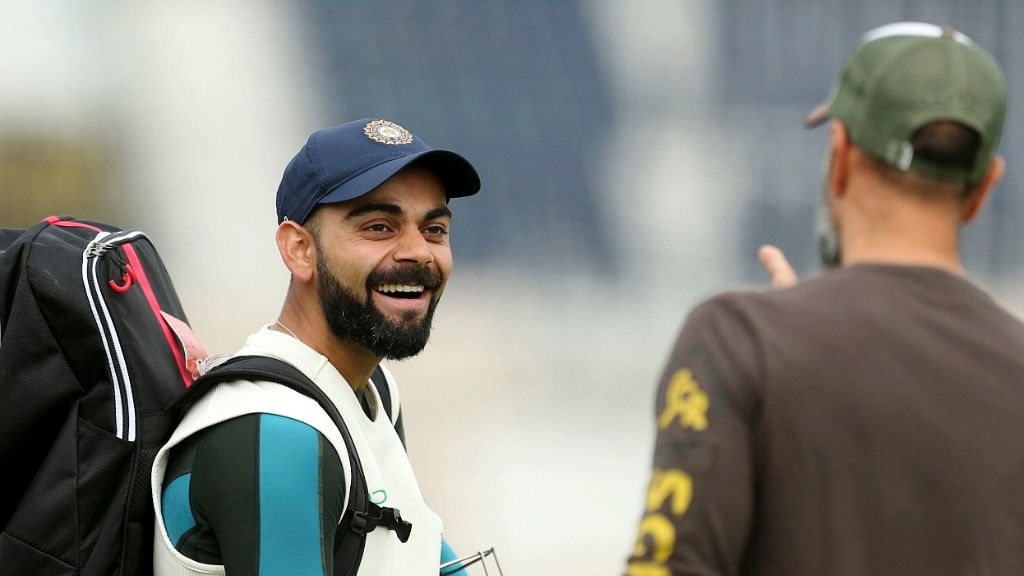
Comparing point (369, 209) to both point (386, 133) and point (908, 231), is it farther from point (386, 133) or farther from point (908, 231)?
point (908, 231)

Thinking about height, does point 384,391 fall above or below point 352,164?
below

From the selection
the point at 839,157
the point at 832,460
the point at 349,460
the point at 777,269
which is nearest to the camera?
the point at 832,460

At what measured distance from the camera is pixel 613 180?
8.26 m

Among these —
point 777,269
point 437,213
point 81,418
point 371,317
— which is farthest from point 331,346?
point 777,269

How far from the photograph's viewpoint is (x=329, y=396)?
2268mm

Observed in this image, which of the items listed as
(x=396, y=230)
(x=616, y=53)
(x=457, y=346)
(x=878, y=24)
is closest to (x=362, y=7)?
(x=616, y=53)

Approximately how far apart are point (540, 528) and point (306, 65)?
121 inches

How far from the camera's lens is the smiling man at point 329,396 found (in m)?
1.99

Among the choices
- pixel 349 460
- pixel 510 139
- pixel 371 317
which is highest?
pixel 371 317

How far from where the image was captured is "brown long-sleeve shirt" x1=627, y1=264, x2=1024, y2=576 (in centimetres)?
152

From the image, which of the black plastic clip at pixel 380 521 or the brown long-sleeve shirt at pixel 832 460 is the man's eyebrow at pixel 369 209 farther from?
the brown long-sleeve shirt at pixel 832 460

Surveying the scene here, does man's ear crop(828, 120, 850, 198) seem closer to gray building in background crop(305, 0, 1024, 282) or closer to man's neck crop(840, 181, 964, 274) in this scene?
man's neck crop(840, 181, 964, 274)

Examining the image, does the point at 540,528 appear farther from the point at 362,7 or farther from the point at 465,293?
the point at 362,7

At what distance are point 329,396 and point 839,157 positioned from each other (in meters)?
0.99
